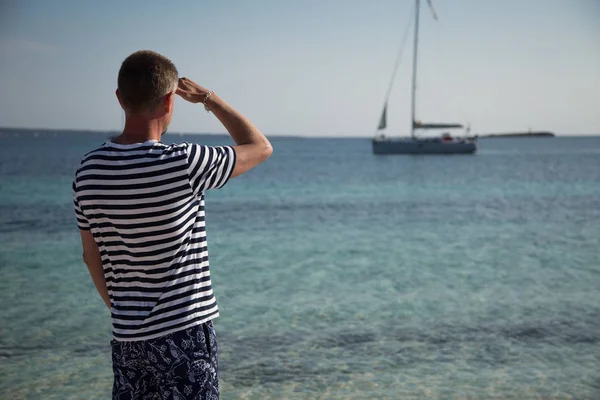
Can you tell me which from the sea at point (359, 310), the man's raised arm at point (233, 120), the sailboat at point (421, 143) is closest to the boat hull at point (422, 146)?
the sailboat at point (421, 143)

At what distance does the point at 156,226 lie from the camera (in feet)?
6.31

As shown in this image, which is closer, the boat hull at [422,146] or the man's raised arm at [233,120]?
the man's raised arm at [233,120]

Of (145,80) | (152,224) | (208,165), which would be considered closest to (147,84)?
(145,80)

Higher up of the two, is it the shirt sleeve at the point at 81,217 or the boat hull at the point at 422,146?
the shirt sleeve at the point at 81,217

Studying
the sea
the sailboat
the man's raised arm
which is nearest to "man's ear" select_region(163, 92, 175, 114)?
the man's raised arm

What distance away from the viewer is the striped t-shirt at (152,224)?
1884 mm

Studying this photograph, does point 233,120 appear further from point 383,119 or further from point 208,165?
point 383,119

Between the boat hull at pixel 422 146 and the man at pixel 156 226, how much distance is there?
57.6 m

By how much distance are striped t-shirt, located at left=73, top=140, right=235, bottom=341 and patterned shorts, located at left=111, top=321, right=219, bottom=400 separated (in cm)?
4

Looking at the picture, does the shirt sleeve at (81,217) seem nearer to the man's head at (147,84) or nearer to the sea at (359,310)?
the man's head at (147,84)

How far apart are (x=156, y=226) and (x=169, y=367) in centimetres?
46

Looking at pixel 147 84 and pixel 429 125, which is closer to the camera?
pixel 147 84

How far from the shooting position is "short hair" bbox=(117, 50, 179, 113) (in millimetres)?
1877

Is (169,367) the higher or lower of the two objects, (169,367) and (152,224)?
the lower
